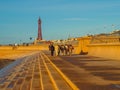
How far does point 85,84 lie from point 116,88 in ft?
5.67

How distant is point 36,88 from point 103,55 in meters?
27.8

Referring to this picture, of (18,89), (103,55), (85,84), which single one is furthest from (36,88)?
(103,55)

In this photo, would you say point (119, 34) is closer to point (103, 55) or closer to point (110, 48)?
point (110, 48)

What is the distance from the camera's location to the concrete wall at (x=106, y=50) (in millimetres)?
35406

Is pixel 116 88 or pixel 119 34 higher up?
pixel 119 34

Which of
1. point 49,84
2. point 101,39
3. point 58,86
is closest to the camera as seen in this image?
point 58,86

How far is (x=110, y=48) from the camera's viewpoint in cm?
3778

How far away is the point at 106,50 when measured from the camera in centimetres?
3997

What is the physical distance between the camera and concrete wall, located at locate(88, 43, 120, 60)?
116 feet

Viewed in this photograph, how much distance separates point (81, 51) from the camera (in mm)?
57031

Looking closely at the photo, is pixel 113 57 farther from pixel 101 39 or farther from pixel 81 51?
pixel 81 51

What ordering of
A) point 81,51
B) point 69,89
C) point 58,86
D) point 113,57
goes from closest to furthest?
point 69,89, point 58,86, point 113,57, point 81,51

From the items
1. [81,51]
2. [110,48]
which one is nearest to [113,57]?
[110,48]

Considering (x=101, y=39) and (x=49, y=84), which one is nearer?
(x=49, y=84)
